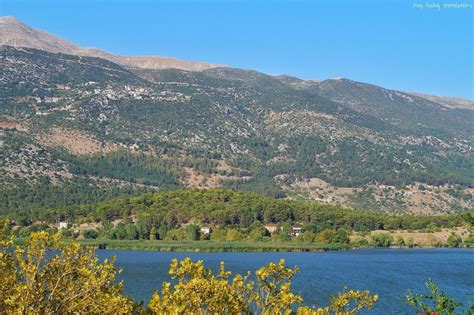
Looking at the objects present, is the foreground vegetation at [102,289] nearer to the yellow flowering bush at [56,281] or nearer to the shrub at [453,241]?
the yellow flowering bush at [56,281]

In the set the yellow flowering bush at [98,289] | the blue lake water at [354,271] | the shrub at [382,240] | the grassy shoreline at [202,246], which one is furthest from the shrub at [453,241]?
the yellow flowering bush at [98,289]

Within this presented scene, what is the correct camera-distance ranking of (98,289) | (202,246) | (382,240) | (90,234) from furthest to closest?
(382,240) → (90,234) → (202,246) → (98,289)

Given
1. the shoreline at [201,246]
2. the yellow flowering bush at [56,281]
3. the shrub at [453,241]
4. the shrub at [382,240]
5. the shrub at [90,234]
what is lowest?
the shrub at [90,234]

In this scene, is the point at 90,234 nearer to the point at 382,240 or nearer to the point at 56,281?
the point at 382,240

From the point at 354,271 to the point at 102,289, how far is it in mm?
99111

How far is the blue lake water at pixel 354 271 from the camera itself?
283ft

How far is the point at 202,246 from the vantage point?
16250 cm

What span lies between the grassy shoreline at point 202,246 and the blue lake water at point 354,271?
91.8 inches

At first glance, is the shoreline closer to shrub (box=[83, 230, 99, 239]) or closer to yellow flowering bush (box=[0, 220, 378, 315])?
shrub (box=[83, 230, 99, 239])

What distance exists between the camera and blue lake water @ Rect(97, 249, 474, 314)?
86.2 metres

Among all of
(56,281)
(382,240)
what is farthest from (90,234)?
(56,281)

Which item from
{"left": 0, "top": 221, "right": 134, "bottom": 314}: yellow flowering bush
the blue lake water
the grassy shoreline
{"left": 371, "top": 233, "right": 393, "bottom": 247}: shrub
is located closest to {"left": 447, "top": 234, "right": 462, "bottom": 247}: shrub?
{"left": 371, "top": 233, "right": 393, "bottom": 247}: shrub

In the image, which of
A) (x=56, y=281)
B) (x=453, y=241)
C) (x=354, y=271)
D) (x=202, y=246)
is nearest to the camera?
(x=56, y=281)

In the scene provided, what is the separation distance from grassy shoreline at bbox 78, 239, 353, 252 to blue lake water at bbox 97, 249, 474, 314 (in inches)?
91.8
